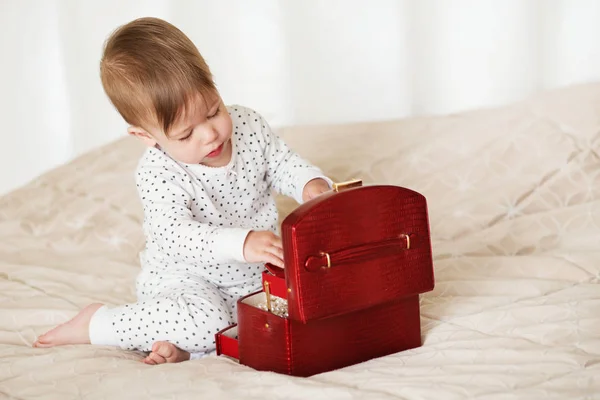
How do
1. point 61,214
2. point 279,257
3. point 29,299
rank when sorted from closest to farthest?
point 279,257 → point 29,299 → point 61,214

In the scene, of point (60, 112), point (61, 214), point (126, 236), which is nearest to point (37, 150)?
point (60, 112)

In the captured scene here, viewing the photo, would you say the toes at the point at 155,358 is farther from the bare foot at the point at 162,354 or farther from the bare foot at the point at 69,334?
the bare foot at the point at 69,334

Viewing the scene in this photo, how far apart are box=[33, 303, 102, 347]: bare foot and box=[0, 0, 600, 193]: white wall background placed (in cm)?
117

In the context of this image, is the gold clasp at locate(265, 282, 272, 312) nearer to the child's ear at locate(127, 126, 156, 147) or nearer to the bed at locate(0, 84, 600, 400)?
the bed at locate(0, 84, 600, 400)

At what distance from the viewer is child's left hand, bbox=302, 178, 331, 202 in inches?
60.6

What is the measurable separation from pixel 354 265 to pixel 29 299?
0.79m

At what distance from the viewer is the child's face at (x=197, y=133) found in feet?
4.60

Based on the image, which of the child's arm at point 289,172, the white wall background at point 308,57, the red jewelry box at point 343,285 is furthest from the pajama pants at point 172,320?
the white wall background at point 308,57

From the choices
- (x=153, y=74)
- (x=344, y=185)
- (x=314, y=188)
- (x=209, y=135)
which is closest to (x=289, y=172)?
(x=314, y=188)

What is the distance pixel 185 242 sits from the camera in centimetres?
140

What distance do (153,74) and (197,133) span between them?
0.40 feet

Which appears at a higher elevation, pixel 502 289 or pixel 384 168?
pixel 384 168

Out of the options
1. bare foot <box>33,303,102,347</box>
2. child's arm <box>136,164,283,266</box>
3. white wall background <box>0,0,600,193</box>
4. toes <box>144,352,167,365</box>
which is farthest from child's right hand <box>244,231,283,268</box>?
white wall background <box>0,0,600,193</box>

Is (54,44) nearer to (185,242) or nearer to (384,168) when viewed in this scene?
(384,168)
